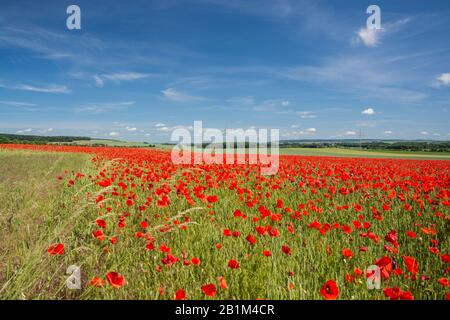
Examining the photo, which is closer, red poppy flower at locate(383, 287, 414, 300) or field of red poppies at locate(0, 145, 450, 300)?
red poppy flower at locate(383, 287, 414, 300)

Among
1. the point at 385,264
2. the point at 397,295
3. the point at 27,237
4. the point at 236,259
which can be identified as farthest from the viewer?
the point at 27,237

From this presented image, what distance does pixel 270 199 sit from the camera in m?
5.75

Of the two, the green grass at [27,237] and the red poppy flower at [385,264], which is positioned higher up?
the red poppy flower at [385,264]

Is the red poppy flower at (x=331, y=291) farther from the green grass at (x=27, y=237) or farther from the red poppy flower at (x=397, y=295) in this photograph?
the green grass at (x=27, y=237)

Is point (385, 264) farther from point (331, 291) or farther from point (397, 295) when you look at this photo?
point (331, 291)

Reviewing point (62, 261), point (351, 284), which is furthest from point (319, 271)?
point (62, 261)

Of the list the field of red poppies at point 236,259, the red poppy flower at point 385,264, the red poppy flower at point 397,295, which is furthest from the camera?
the field of red poppies at point 236,259

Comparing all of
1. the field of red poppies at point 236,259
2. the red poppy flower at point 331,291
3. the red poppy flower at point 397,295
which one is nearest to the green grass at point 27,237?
the field of red poppies at point 236,259

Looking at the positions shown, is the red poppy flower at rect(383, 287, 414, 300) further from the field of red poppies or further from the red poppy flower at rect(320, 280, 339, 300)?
the red poppy flower at rect(320, 280, 339, 300)

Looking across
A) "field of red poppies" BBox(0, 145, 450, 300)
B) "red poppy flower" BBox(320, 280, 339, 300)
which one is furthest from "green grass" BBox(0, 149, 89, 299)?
"red poppy flower" BBox(320, 280, 339, 300)

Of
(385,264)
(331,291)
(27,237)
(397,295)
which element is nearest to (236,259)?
(331,291)

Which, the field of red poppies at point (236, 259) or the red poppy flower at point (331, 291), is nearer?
the red poppy flower at point (331, 291)

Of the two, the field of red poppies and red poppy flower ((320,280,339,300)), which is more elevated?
red poppy flower ((320,280,339,300))
